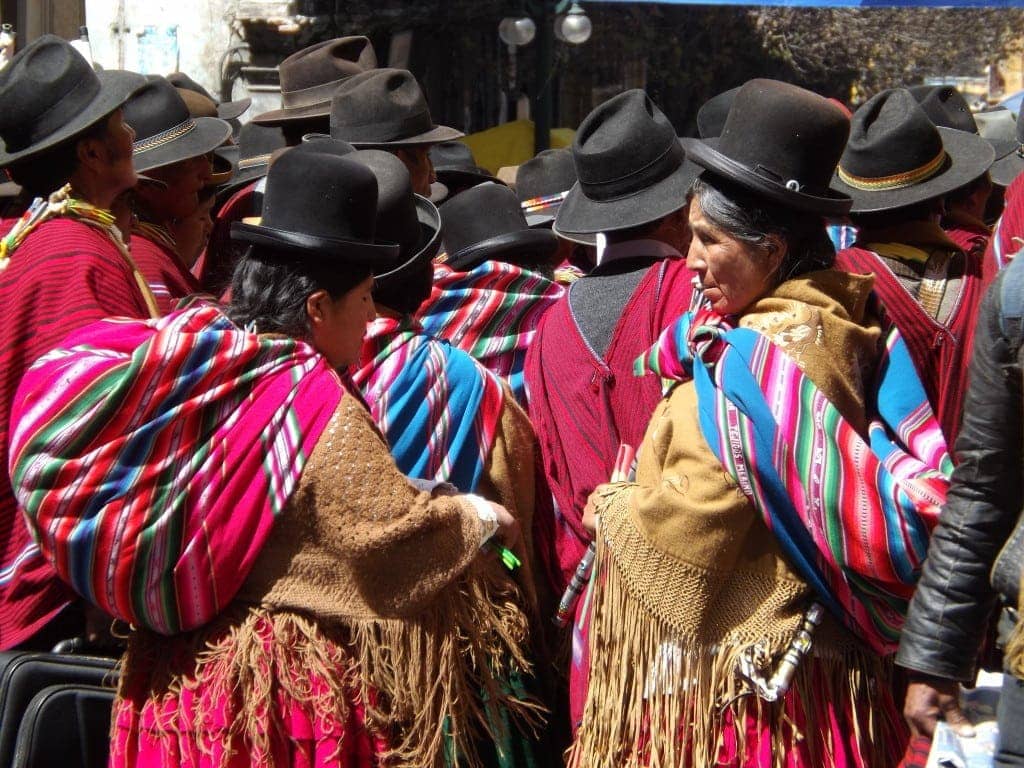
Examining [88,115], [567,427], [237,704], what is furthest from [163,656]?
[88,115]

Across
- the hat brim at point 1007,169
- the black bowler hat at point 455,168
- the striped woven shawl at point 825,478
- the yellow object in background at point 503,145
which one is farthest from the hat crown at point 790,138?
the yellow object in background at point 503,145

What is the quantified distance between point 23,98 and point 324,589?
1767mm

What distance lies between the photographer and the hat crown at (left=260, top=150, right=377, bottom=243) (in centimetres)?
279

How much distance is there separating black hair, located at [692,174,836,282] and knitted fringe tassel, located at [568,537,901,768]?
2.57ft

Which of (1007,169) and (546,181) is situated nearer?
(546,181)

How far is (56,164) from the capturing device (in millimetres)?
3578

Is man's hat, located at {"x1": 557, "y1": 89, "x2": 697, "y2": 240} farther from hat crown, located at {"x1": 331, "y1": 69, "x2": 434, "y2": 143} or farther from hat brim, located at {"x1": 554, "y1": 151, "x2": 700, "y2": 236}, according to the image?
hat crown, located at {"x1": 331, "y1": 69, "x2": 434, "y2": 143}

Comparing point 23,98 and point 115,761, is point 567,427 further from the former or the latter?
point 23,98

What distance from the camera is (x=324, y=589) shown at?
2.70 m

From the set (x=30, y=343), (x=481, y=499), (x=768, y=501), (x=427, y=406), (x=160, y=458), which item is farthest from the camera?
(x=427, y=406)

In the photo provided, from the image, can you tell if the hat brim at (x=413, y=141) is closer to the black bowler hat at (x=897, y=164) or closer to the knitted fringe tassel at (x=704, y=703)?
the black bowler hat at (x=897, y=164)

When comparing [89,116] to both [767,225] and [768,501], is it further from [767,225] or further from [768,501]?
[768,501]

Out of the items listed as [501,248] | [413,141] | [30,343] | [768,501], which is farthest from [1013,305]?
[413,141]

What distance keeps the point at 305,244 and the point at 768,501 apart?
1111mm
